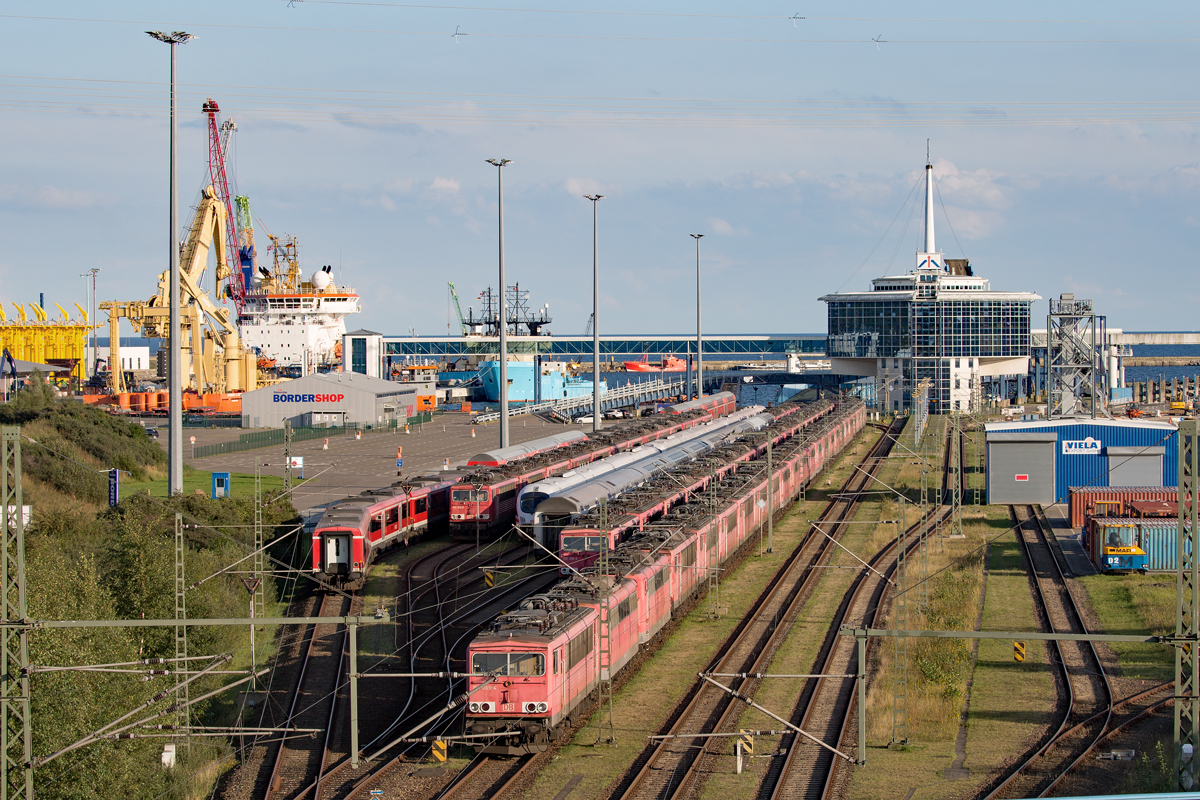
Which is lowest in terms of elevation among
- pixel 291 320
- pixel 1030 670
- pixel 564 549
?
pixel 1030 670

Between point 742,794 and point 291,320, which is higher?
point 291,320

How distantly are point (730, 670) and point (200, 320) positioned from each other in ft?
266

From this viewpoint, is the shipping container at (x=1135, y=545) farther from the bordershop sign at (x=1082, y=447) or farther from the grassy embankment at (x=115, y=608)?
the grassy embankment at (x=115, y=608)

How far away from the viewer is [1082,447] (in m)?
51.3

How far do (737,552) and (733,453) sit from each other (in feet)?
35.8

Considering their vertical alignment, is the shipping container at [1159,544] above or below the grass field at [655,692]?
above

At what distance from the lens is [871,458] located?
72875mm

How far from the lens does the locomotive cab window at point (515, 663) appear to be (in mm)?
19766

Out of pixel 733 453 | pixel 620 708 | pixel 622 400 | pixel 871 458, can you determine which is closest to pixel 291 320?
pixel 622 400

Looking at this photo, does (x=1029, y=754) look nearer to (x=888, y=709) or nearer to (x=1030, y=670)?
(x=888, y=709)

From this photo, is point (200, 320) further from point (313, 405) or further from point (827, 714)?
point (827, 714)

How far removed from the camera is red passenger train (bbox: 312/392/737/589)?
1329 inches

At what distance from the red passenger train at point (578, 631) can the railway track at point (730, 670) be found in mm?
1799

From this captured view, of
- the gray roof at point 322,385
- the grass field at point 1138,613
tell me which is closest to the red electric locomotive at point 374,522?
the grass field at point 1138,613
